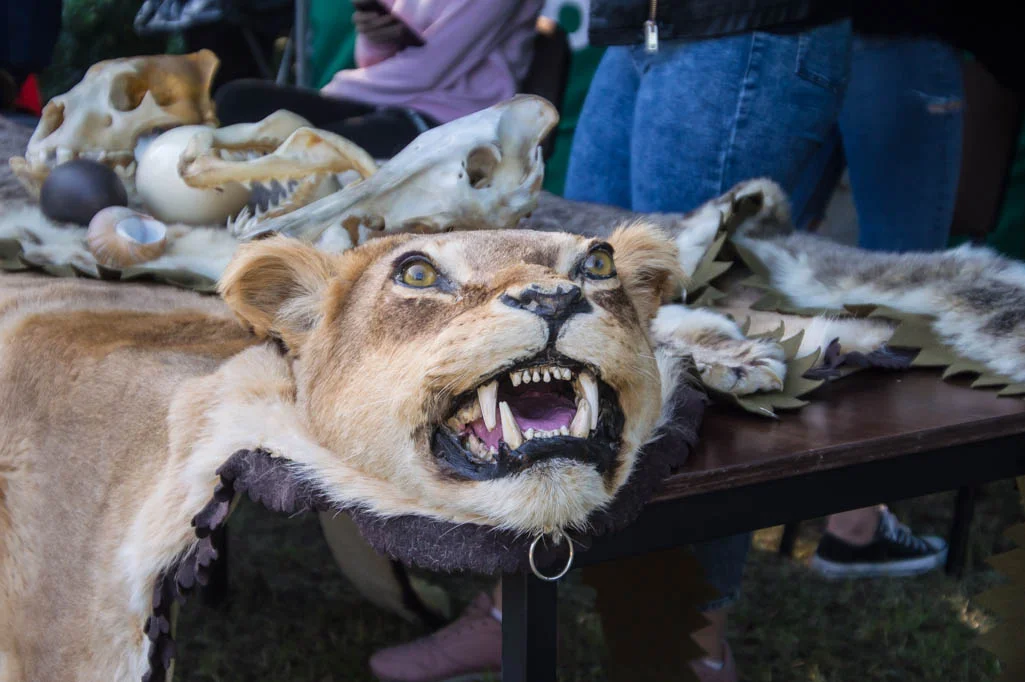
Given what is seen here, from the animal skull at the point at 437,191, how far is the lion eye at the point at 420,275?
0.37 metres

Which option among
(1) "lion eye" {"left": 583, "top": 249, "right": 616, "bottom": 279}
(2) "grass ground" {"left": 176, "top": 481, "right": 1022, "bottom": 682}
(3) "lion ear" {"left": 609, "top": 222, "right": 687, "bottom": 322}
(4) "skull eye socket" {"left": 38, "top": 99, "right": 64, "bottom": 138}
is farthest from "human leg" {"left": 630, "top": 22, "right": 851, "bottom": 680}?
(4) "skull eye socket" {"left": 38, "top": 99, "right": 64, "bottom": 138}

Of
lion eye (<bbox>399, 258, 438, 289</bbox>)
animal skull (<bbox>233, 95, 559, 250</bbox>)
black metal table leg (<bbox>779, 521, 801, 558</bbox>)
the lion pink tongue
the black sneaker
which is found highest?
lion eye (<bbox>399, 258, 438, 289</bbox>)

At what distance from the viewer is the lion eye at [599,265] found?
2.81 feet

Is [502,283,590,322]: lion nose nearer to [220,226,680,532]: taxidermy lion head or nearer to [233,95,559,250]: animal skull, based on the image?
[220,226,680,532]: taxidermy lion head

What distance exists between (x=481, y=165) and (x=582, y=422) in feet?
1.97

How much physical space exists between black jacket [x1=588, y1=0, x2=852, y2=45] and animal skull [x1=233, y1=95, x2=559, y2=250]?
1.42ft

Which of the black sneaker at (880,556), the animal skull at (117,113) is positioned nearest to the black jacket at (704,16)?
the animal skull at (117,113)

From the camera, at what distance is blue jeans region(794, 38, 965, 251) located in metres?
1.87

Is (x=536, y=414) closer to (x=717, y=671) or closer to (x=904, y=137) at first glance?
(x=717, y=671)

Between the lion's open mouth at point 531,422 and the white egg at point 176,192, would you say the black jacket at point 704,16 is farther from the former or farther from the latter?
the lion's open mouth at point 531,422

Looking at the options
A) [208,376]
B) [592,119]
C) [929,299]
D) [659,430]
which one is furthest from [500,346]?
[592,119]

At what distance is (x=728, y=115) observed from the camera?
1.61 m

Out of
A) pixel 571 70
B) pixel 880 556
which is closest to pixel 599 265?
pixel 880 556

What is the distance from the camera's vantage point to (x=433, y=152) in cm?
125
